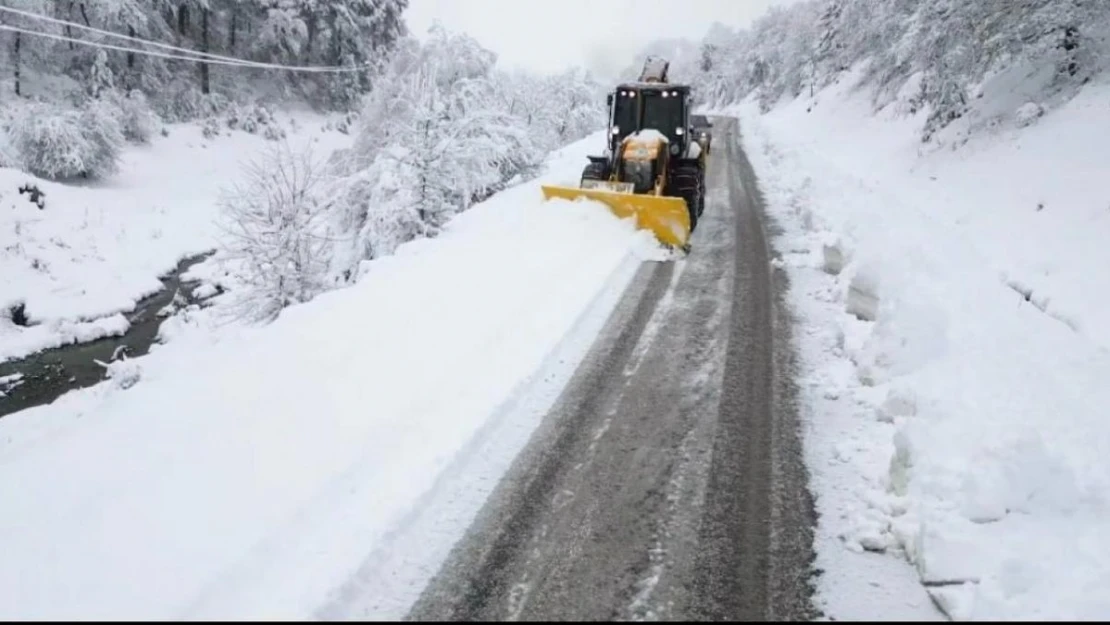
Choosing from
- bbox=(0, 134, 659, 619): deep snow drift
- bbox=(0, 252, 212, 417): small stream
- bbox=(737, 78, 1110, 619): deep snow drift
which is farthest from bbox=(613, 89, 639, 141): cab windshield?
bbox=(0, 252, 212, 417): small stream

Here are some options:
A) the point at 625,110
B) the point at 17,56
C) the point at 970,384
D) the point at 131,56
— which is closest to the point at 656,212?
the point at 625,110

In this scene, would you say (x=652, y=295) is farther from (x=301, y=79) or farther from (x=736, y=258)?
(x=301, y=79)

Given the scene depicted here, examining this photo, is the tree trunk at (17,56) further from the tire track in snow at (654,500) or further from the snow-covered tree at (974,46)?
the snow-covered tree at (974,46)

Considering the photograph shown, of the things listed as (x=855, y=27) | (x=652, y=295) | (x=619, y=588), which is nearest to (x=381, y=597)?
(x=619, y=588)

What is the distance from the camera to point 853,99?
1125 inches

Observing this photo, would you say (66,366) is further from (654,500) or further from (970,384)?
(970,384)

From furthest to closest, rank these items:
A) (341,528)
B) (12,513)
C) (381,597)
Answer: (12,513) → (341,528) → (381,597)

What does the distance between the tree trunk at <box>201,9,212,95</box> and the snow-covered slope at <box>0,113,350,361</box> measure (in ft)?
23.1

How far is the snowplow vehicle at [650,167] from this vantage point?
1047cm

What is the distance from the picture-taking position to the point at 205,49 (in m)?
32.6

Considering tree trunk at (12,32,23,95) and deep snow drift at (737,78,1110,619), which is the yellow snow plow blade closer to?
deep snow drift at (737,78,1110,619)

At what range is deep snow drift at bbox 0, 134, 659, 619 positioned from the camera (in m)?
3.47

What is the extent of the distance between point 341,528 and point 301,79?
1462 inches

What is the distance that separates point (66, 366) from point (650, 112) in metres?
11.2
